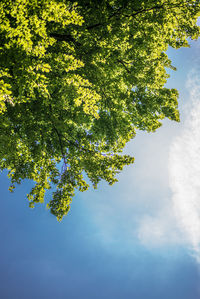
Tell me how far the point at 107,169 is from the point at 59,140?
2.53 m

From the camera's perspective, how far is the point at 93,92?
14.5 ft

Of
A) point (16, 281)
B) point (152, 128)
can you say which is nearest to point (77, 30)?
point (152, 128)

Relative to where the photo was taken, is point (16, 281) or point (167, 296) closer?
point (16, 281)

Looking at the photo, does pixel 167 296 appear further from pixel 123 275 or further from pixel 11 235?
pixel 11 235

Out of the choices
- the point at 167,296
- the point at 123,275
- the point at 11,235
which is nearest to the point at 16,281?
the point at 11,235

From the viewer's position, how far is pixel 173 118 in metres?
7.04

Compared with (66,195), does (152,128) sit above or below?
above

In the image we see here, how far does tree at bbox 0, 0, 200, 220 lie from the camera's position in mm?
4754

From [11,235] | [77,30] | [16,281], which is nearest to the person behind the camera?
[77,30]

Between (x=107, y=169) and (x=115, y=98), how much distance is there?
3.35 meters

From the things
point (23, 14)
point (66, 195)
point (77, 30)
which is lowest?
point (66, 195)

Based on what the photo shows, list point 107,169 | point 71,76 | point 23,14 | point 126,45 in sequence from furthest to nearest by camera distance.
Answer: point 107,169, point 126,45, point 71,76, point 23,14

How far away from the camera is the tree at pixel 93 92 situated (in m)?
4.75

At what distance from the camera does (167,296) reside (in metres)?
186
